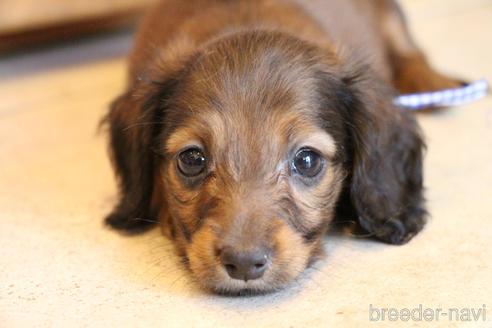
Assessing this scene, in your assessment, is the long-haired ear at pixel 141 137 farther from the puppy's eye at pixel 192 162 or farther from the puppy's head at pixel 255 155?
the puppy's eye at pixel 192 162

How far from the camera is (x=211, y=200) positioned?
6.47 feet

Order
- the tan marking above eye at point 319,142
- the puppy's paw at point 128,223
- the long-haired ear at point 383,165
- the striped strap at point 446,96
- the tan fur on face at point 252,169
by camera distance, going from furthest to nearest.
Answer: the striped strap at point 446,96
the puppy's paw at point 128,223
the long-haired ear at point 383,165
the tan marking above eye at point 319,142
the tan fur on face at point 252,169

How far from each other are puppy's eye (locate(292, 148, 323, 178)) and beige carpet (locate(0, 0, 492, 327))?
0.93 ft

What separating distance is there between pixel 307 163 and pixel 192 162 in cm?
35

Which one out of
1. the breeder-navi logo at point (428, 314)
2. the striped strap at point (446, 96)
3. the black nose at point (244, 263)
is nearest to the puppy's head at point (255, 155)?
the black nose at point (244, 263)

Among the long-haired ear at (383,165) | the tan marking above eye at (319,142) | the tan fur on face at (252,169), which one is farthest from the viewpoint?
the long-haired ear at (383,165)

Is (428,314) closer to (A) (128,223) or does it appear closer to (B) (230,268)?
(B) (230,268)

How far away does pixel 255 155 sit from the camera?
1.97 m

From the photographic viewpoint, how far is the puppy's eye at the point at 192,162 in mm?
2064

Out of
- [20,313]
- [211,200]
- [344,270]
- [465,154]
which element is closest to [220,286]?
[211,200]

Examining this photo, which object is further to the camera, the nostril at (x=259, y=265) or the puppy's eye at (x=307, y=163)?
the puppy's eye at (x=307, y=163)

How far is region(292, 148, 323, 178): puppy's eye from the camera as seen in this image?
2.05m

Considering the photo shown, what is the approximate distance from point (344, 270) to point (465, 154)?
3.31 ft

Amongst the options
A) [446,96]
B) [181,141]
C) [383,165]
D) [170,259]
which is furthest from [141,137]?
[446,96]
